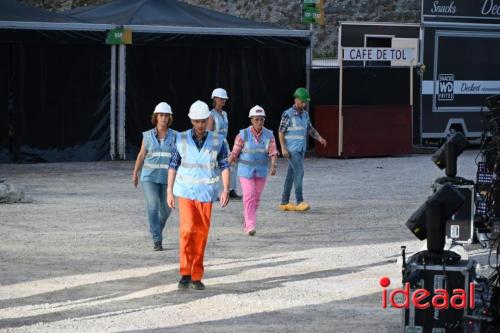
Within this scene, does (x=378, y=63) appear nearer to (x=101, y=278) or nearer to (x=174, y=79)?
(x=174, y=79)

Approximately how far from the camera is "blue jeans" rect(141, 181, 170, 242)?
1467 centimetres

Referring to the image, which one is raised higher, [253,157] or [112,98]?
[112,98]

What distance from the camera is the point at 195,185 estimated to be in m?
12.4

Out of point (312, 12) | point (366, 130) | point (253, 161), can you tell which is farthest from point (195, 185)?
point (312, 12)

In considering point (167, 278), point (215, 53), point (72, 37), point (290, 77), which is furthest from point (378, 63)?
point (167, 278)

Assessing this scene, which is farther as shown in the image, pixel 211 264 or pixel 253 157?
pixel 253 157

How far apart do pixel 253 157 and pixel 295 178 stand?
237 centimetres

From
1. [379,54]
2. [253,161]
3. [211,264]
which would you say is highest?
[379,54]

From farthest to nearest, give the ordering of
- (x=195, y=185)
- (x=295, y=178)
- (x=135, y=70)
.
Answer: (x=135, y=70) < (x=295, y=178) < (x=195, y=185)

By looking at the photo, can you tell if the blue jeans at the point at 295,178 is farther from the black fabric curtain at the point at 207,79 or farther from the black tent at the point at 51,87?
the black fabric curtain at the point at 207,79

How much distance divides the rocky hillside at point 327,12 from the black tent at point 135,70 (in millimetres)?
15664

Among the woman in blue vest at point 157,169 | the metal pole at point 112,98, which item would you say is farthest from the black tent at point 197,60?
the woman in blue vest at point 157,169

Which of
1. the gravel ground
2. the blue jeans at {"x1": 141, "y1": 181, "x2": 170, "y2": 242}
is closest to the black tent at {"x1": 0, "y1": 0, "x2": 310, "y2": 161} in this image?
the gravel ground

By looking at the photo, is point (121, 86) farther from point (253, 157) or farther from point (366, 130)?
A: point (253, 157)
